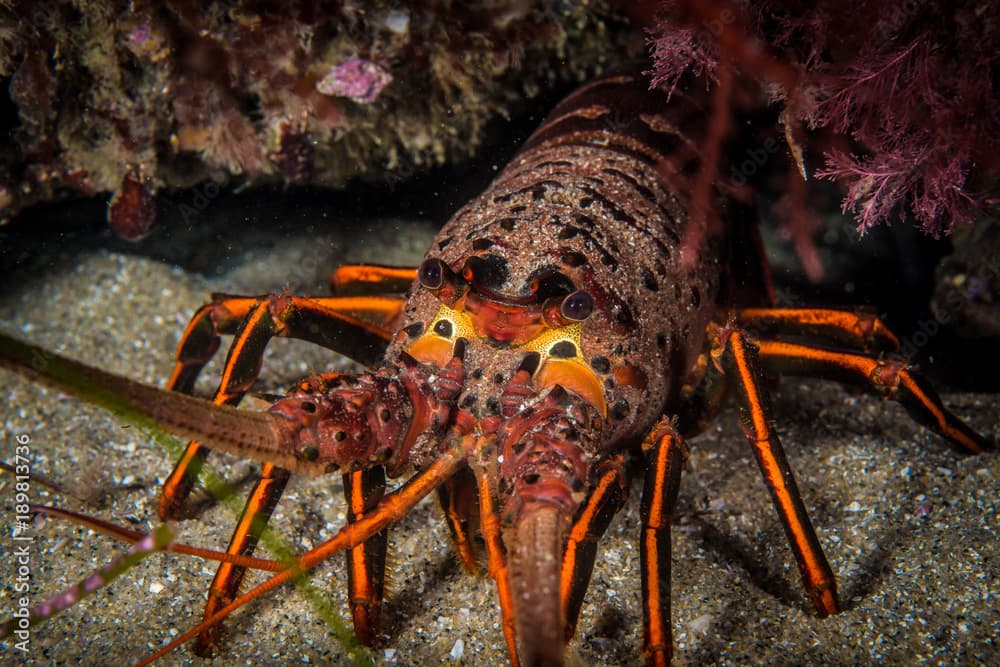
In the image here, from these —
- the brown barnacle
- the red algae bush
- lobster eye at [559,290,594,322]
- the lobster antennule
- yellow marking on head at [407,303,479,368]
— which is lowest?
the brown barnacle

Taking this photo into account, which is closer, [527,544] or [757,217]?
[527,544]

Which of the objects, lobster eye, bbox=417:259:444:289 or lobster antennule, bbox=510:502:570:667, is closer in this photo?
lobster antennule, bbox=510:502:570:667

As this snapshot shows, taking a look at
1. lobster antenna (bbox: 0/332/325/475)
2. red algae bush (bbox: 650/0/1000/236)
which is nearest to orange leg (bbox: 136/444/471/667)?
lobster antenna (bbox: 0/332/325/475)

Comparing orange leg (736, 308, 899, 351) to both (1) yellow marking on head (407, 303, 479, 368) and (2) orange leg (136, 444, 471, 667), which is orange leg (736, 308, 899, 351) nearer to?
(1) yellow marking on head (407, 303, 479, 368)

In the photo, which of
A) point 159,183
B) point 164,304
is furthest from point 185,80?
point 164,304

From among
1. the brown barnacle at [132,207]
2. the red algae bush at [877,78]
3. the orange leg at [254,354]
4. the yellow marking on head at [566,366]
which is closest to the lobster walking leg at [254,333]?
the orange leg at [254,354]

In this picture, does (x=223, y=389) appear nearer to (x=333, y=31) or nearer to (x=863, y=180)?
(x=333, y=31)
